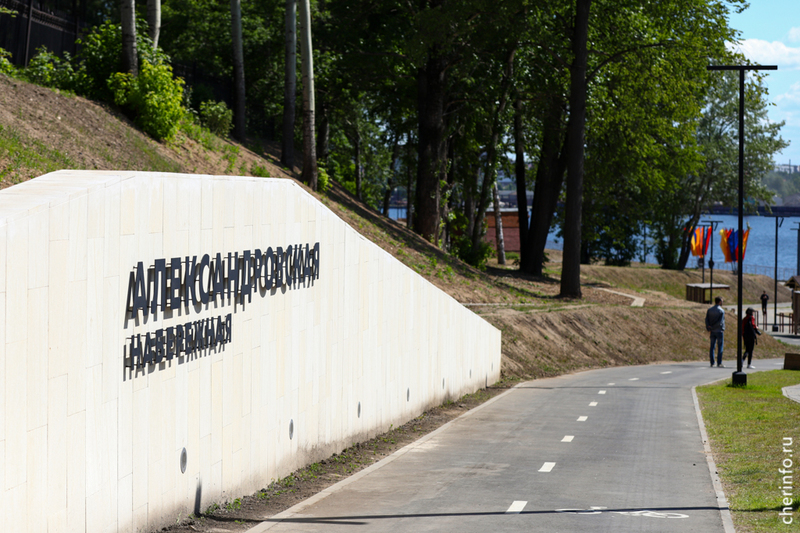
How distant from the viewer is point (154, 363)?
23.4 ft

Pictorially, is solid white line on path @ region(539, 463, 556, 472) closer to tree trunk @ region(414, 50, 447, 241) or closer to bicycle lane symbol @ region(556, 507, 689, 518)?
bicycle lane symbol @ region(556, 507, 689, 518)

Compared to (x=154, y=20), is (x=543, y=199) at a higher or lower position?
lower

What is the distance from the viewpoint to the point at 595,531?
25.4 ft

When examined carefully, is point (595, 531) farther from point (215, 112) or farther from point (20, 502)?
point (215, 112)

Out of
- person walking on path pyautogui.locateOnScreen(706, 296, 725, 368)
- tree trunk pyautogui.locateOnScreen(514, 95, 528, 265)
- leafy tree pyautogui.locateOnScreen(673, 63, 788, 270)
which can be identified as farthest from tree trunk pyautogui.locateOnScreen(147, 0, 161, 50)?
leafy tree pyautogui.locateOnScreen(673, 63, 788, 270)

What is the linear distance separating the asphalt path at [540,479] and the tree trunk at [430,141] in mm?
16870

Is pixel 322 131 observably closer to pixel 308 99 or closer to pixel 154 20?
pixel 308 99

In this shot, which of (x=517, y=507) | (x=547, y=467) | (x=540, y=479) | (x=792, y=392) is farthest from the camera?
(x=792, y=392)

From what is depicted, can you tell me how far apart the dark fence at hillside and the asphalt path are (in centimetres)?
1252

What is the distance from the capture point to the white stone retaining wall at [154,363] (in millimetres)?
5543

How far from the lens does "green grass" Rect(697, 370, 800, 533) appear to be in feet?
26.8

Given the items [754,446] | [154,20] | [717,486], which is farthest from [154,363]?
[154,20]

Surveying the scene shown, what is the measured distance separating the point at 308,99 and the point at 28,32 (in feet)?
28.2

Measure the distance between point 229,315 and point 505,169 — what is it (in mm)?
35225
